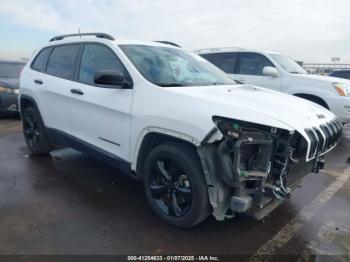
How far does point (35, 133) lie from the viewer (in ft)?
17.4

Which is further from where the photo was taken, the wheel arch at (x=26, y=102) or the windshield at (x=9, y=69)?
the windshield at (x=9, y=69)

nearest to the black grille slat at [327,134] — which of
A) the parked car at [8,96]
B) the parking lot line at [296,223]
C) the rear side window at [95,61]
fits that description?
the parking lot line at [296,223]

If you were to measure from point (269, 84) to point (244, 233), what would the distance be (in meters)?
4.97

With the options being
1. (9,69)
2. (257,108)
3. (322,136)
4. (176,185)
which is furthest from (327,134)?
(9,69)

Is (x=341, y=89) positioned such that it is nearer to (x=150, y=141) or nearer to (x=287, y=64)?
(x=287, y=64)

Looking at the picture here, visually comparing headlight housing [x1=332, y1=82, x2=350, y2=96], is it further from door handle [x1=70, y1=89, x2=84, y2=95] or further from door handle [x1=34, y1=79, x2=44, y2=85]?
door handle [x1=34, y1=79, x2=44, y2=85]

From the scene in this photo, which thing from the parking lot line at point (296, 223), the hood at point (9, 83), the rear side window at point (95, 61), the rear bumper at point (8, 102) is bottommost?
the parking lot line at point (296, 223)

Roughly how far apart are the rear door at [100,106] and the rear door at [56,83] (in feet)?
0.68

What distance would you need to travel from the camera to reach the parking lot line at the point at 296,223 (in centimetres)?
287

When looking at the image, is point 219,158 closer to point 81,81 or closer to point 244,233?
point 244,233

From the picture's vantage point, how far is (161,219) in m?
3.28

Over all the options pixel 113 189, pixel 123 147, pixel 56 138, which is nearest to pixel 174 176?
pixel 123 147

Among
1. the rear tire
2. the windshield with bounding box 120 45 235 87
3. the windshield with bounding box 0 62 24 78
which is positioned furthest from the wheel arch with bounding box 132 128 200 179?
the windshield with bounding box 0 62 24 78

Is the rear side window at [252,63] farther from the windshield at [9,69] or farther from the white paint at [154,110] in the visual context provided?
the windshield at [9,69]
